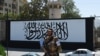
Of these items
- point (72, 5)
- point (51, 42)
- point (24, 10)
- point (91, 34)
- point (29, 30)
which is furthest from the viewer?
point (72, 5)

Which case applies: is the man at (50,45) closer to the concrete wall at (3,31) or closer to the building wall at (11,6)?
the concrete wall at (3,31)

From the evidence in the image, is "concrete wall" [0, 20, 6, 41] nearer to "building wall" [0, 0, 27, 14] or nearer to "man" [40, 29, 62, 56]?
"man" [40, 29, 62, 56]

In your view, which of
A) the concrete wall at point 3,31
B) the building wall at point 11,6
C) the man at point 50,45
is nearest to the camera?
the man at point 50,45

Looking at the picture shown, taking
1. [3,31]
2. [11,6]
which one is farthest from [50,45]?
[11,6]

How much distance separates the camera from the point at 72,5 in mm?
103375

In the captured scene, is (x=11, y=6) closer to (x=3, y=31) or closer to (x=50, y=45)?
(x=3, y=31)

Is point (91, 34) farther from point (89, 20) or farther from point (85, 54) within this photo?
point (85, 54)

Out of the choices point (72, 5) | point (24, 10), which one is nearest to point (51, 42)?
point (24, 10)

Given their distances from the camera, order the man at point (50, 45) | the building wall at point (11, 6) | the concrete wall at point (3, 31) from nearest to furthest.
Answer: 1. the man at point (50, 45)
2. the concrete wall at point (3, 31)
3. the building wall at point (11, 6)

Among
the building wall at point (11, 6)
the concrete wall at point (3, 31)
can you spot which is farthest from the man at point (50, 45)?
the building wall at point (11, 6)

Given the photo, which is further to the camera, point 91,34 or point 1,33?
point 1,33

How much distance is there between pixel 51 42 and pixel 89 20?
37.0 m

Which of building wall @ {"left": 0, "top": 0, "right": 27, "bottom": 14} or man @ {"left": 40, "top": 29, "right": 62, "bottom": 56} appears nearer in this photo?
man @ {"left": 40, "top": 29, "right": 62, "bottom": 56}

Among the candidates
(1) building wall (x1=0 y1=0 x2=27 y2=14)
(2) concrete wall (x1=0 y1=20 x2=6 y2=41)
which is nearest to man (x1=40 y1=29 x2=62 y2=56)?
(2) concrete wall (x1=0 y1=20 x2=6 y2=41)
